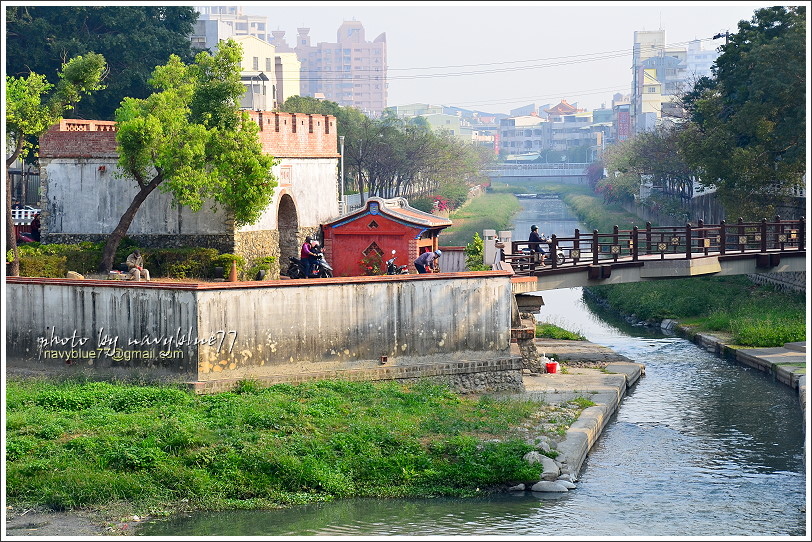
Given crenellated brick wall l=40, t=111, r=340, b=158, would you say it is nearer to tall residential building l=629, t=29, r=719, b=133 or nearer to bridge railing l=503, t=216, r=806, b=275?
bridge railing l=503, t=216, r=806, b=275

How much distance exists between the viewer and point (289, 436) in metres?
21.4

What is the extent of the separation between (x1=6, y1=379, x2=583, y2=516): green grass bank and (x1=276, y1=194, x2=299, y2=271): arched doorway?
9724mm

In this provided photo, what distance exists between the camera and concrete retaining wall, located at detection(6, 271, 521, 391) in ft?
80.1

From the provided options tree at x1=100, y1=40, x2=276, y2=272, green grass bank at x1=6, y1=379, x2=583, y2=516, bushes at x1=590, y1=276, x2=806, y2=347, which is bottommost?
green grass bank at x1=6, y1=379, x2=583, y2=516

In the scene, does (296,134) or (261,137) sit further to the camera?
(296,134)

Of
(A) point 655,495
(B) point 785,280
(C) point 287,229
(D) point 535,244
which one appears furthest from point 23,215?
(B) point 785,280

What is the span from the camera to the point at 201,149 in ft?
95.9

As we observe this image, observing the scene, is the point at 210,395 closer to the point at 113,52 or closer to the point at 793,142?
the point at 793,142

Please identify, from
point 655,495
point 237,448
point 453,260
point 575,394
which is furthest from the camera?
point 453,260

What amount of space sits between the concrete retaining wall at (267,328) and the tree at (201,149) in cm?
478


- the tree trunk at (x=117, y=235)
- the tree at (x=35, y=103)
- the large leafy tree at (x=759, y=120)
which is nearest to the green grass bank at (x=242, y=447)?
the tree trunk at (x=117, y=235)

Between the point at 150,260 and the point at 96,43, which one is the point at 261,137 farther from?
the point at 96,43

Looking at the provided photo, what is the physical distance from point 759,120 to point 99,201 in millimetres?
22814

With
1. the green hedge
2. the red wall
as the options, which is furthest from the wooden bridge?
the green hedge
